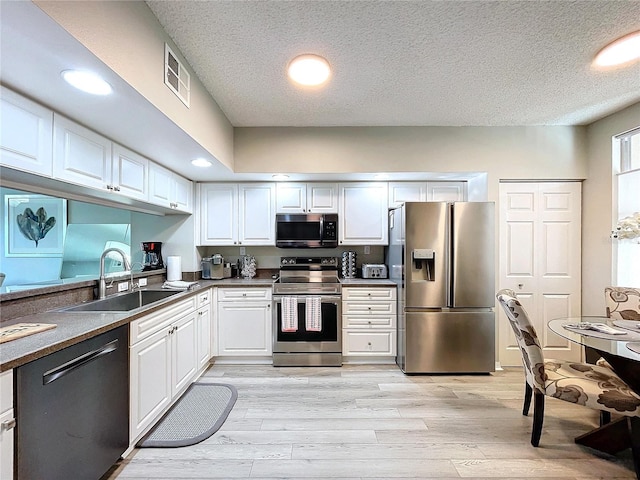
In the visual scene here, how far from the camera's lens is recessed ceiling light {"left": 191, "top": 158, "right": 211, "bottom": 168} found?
8.80 ft

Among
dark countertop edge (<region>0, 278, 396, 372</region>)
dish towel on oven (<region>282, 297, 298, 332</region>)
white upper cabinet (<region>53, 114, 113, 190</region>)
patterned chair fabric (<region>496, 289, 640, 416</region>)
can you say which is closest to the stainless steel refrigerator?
patterned chair fabric (<region>496, 289, 640, 416</region>)

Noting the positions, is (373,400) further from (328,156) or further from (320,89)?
(320,89)

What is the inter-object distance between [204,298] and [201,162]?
138cm

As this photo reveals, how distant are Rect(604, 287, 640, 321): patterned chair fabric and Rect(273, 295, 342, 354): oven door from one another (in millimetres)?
2354

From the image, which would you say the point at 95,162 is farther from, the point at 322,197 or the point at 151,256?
the point at 322,197

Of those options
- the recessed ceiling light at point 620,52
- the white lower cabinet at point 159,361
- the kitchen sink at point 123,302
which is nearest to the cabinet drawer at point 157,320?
the white lower cabinet at point 159,361

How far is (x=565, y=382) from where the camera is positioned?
185 centimetres

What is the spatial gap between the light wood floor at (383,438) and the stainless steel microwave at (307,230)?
4.97 ft

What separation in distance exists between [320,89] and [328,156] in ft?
2.97

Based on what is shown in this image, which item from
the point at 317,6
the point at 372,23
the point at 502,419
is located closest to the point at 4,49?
the point at 317,6

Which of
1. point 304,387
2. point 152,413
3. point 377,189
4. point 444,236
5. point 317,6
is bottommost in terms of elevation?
point 304,387

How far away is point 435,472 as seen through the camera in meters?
1.71

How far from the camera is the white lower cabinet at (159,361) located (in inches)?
71.5

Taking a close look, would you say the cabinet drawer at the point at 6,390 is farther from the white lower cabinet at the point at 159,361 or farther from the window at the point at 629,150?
the window at the point at 629,150
